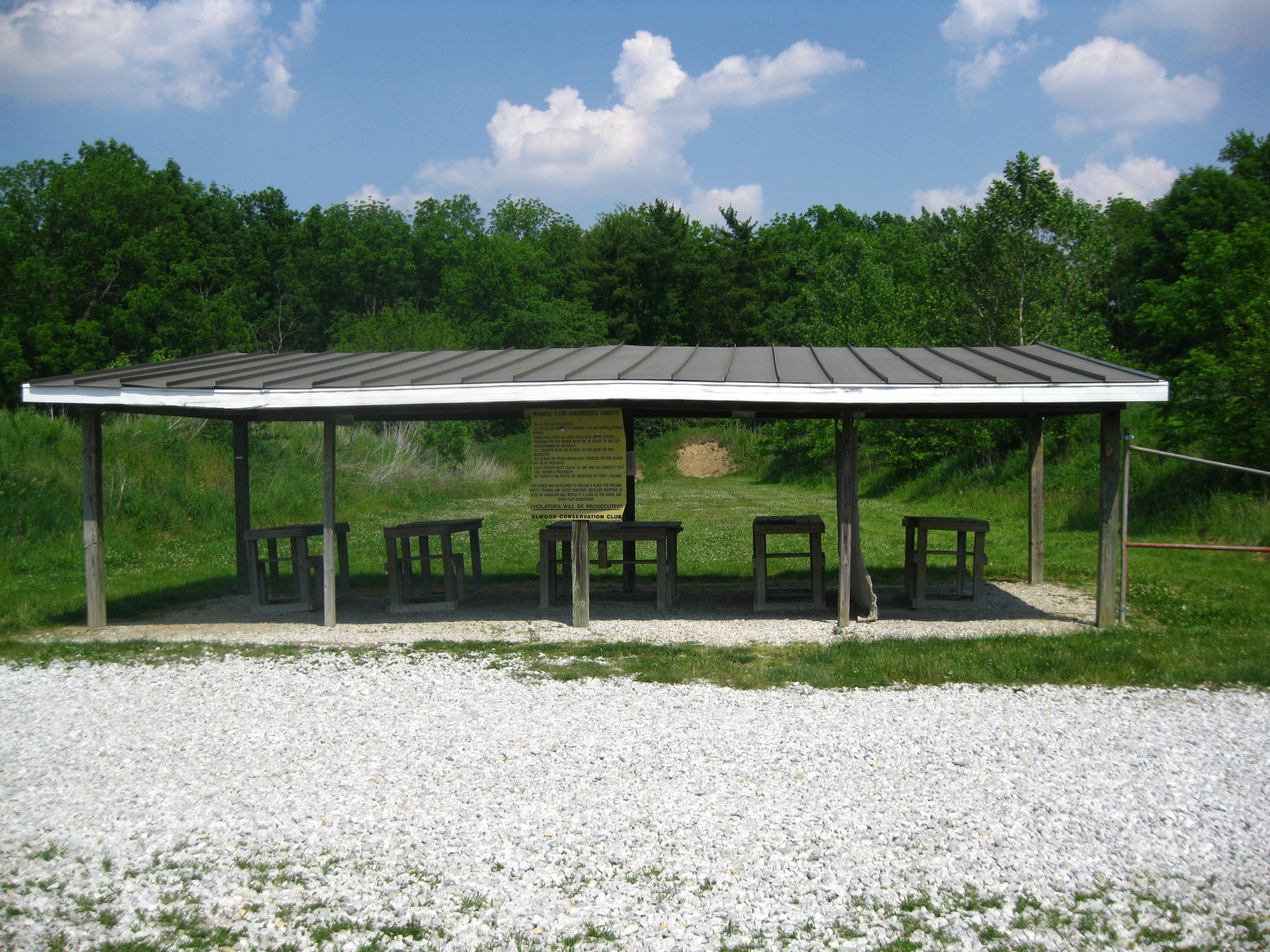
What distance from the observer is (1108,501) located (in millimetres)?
8258

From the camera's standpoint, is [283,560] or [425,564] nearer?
[283,560]

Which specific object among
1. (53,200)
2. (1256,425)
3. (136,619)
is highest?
(53,200)

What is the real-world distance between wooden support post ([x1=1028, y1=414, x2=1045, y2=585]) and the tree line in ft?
15.5

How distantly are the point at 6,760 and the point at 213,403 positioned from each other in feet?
12.3

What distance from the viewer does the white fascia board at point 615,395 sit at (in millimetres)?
7641

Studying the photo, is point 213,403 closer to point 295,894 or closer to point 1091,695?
point 295,894

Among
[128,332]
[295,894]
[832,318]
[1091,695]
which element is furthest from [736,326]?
[295,894]

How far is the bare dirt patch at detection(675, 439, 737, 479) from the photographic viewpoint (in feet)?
123

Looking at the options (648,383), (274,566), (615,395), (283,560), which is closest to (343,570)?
(274,566)

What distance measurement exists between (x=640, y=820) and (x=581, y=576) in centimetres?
478

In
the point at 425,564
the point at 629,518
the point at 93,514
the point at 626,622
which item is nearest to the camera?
the point at 93,514

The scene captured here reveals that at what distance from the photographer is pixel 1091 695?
20.8ft

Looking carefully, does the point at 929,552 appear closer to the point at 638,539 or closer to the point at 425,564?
the point at 638,539

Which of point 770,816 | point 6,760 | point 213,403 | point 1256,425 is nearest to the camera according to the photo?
point 770,816
